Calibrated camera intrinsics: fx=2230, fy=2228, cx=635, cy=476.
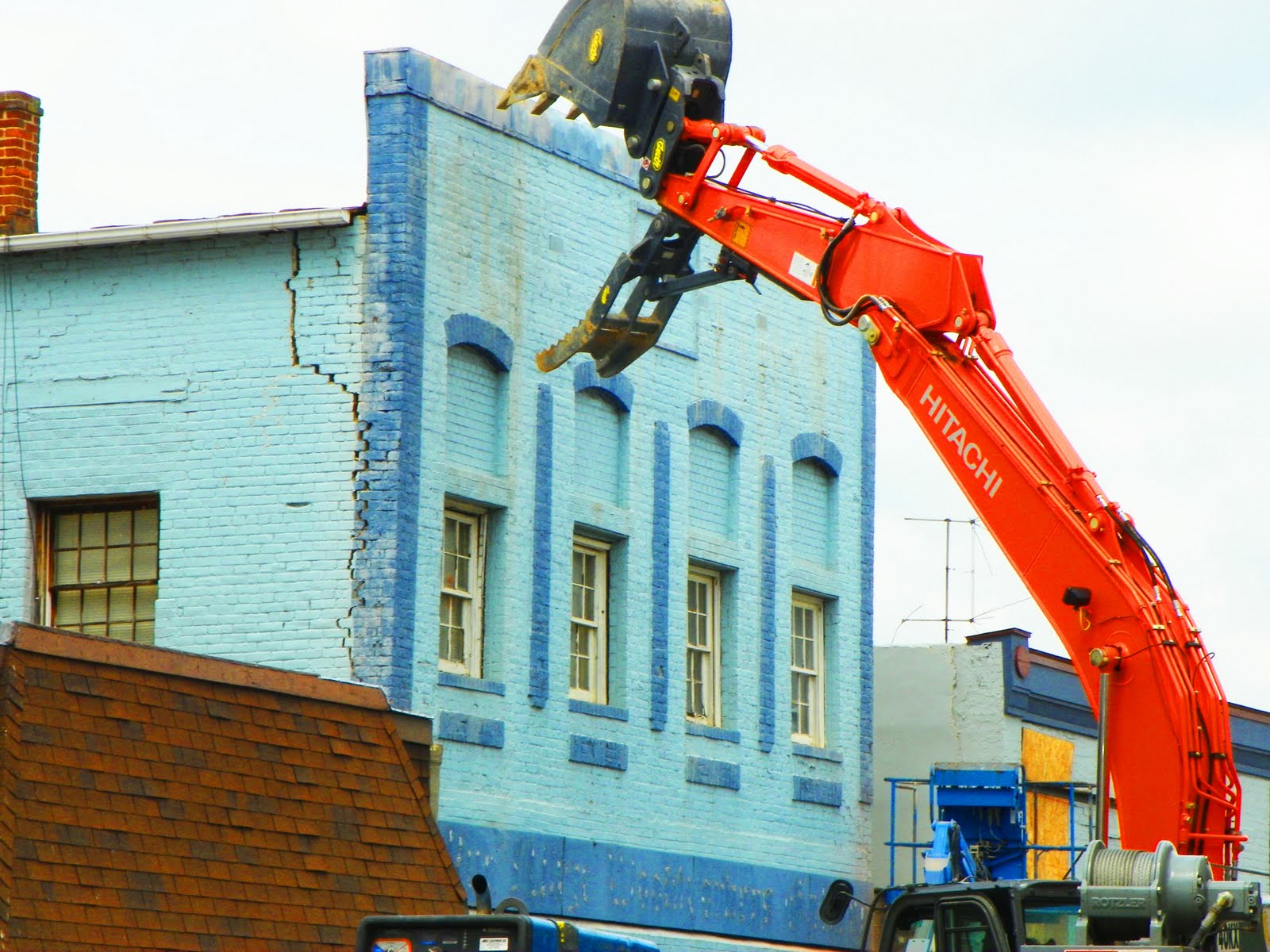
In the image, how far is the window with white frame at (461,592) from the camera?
19031 mm

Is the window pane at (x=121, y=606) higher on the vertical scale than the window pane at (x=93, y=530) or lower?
lower

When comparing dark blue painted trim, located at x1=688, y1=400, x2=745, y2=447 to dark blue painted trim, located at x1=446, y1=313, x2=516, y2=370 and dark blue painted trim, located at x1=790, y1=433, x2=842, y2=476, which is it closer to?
dark blue painted trim, located at x1=790, y1=433, x2=842, y2=476

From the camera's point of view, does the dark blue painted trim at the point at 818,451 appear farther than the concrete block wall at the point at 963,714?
No

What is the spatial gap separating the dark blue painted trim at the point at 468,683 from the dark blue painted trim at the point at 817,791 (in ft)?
15.0

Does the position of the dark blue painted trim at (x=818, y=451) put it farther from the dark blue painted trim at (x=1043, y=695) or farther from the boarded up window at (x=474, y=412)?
the boarded up window at (x=474, y=412)

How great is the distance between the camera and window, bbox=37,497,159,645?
1905 centimetres

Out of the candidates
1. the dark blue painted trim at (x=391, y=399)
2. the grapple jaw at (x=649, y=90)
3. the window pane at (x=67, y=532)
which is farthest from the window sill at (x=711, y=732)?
the window pane at (x=67, y=532)

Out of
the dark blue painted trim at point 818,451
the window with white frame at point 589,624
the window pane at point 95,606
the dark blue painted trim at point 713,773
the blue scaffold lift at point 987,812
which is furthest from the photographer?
the dark blue painted trim at point 818,451

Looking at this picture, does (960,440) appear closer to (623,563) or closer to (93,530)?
(623,563)

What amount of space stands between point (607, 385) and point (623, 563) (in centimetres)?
168

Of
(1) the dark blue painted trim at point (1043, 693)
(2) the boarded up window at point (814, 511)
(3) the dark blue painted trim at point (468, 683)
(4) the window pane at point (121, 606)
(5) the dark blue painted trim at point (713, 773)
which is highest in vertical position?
A: (2) the boarded up window at point (814, 511)

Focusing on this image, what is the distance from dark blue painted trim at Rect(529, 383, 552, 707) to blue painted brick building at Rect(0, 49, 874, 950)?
3 centimetres

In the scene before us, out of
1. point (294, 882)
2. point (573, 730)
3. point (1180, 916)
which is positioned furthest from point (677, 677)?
point (1180, 916)

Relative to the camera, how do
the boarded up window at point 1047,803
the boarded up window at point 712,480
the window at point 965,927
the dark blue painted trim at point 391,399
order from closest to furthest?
the window at point 965,927 → the dark blue painted trim at point 391,399 → the boarded up window at point 712,480 → the boarded up window at point 1047,803
